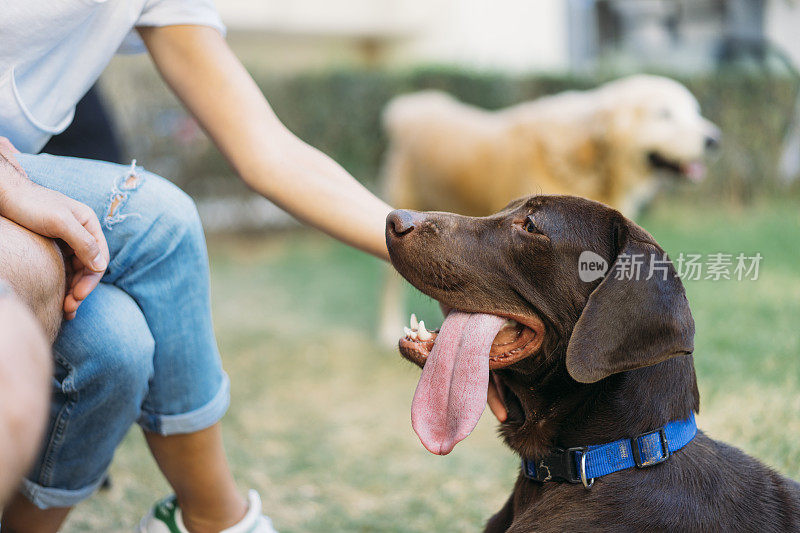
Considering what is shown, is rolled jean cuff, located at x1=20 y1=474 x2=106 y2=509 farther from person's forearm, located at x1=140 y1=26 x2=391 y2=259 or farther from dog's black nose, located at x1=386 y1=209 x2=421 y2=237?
dog's black nose, located at x1=386 y1=209 x2=421 y2=237

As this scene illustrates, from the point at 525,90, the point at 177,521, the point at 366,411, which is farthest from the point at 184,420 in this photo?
the point at 525,90

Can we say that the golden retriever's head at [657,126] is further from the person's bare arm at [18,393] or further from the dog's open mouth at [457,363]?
the person's bare arm at [18,393]

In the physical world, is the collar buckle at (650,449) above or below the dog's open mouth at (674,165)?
above

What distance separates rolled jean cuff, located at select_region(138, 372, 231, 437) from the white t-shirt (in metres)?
0.85

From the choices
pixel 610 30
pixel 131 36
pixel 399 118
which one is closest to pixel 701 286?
pixel 399 118

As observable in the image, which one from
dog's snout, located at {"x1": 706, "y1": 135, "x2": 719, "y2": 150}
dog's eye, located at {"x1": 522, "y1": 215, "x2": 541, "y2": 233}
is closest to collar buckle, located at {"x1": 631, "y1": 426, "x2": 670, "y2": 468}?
dog's eye, located at {"x1": 522, "y1": 215, "x2": 541, "y2": 233}

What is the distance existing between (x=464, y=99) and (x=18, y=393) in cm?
1010

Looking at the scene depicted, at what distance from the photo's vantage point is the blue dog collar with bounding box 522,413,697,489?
6.31ft

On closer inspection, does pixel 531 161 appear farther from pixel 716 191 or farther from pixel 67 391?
pixel 716 191

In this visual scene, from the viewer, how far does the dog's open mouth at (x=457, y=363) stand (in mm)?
1938

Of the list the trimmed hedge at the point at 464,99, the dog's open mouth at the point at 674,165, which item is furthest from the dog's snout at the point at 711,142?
the trimmed hedge at the point at 464,99

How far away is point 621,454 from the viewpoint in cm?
193

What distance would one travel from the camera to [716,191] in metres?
11.5

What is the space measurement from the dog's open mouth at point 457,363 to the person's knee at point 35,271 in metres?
0.89
